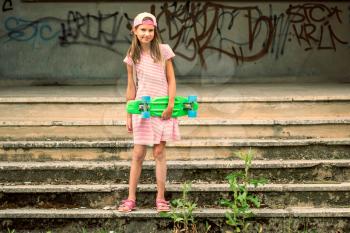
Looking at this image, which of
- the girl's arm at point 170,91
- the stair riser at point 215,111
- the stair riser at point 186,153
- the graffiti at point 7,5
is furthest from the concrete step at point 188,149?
the graffiti at point 7,5

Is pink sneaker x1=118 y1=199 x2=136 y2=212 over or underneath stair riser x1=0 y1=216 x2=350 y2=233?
over

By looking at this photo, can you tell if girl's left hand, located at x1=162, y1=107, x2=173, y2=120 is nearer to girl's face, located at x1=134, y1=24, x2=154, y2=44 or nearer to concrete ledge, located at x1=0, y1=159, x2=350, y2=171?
girl's face, located at x1=134, y1=24, x2=154, y2=44

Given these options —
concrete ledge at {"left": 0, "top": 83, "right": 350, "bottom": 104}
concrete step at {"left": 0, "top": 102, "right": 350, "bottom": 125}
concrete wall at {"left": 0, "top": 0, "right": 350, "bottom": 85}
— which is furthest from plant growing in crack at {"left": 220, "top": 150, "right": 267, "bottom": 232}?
concrete wall at {"left": 0, "top": 0, "right": 350, "bottom": 85}

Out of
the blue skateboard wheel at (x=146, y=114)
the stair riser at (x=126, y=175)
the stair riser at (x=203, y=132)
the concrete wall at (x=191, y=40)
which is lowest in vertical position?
the stair riser at (x=126, y=175)

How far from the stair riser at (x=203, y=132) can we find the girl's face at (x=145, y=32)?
1.45 m

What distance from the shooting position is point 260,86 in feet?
29.8

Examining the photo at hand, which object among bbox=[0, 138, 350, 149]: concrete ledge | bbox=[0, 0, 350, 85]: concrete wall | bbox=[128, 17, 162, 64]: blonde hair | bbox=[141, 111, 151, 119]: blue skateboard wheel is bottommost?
bbox=[0, 138, 350, 149]: concrete ledge

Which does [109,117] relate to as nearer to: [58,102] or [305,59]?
[58,102]

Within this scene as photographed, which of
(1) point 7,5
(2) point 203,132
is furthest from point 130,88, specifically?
(1) point 7,5

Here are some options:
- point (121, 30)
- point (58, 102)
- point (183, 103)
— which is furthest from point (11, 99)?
point (121, 30)

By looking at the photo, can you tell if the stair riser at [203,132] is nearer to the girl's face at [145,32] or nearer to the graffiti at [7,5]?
the girl's face at [145,32]

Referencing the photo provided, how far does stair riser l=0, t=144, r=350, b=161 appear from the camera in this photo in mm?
5863

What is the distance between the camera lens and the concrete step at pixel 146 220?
201 inches

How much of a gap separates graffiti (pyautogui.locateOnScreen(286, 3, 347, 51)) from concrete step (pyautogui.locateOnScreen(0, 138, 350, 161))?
14.3ft
